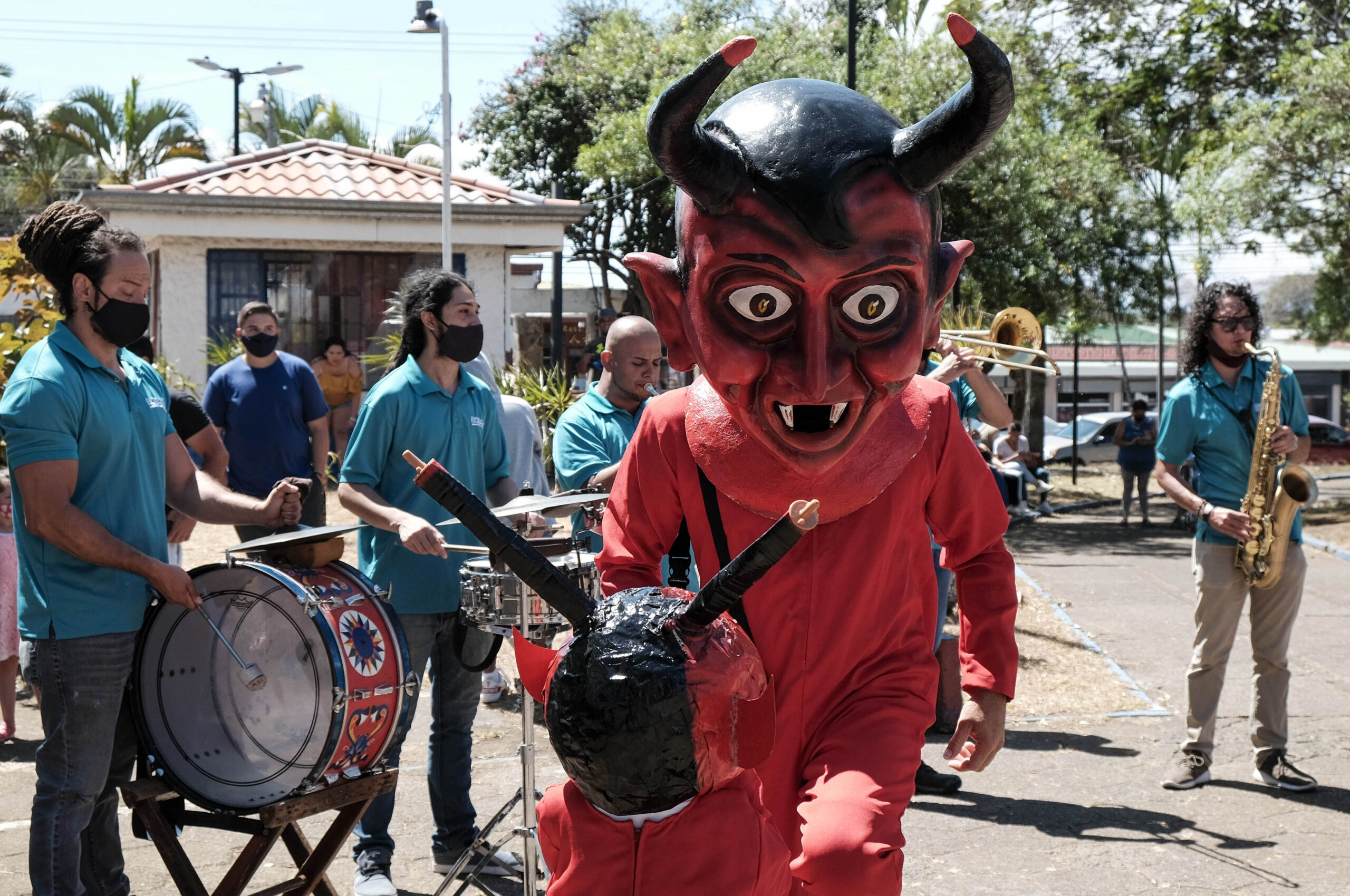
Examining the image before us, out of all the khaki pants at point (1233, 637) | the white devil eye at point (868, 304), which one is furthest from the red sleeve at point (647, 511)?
the khaki pants at point (1233, 637)

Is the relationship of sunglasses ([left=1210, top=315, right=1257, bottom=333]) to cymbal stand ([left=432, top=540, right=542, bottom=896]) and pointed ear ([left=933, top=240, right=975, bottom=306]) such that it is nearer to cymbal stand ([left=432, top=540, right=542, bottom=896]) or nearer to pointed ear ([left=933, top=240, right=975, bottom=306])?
cymbal stand ([left=432, top=540, right=542, bottom=896])

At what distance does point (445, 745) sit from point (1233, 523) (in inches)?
134

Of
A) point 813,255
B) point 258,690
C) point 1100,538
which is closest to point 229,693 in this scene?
point 258,690

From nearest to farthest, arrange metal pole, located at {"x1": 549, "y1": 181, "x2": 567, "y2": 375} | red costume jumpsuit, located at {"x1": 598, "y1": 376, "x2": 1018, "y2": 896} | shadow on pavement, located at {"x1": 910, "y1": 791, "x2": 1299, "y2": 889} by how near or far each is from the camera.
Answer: red costume jumpsuit, located at {"x1": 598, "y1": 376, "x2": 1018, "y2": 896} → shadow on pavement, located at {"x1": 910, "y1": 791, "x2": 1299, "y2": 889} → metal pole, located at {"x1": 549, "y1": 181, "x2": 567, "y2": 375}

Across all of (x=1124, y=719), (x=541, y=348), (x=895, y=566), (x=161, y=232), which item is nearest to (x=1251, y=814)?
(x=1124, y=719)

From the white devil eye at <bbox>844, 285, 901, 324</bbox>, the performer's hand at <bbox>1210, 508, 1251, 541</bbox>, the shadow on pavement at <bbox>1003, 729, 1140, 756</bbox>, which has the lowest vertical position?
the shadow on pavement at <bbox>1003, 729, 1140, 756</bbox>

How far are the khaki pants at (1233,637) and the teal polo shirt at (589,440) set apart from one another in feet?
8.81

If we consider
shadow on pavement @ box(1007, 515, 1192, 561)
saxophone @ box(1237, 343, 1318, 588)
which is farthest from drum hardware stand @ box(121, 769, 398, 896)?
shadow on pavement @ box(1007, 515, 1192, 561)

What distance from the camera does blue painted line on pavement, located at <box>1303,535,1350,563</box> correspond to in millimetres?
13297

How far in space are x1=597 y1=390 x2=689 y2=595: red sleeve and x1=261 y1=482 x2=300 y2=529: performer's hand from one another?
168 cm

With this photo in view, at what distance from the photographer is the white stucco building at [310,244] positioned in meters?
13.4

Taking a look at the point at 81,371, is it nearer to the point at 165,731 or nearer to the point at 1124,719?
the point at 165,731

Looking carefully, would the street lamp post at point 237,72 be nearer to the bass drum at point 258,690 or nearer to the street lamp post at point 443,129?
the street lamp post at point 443,129

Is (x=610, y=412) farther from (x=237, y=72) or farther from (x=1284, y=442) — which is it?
(x=237, y=72)
